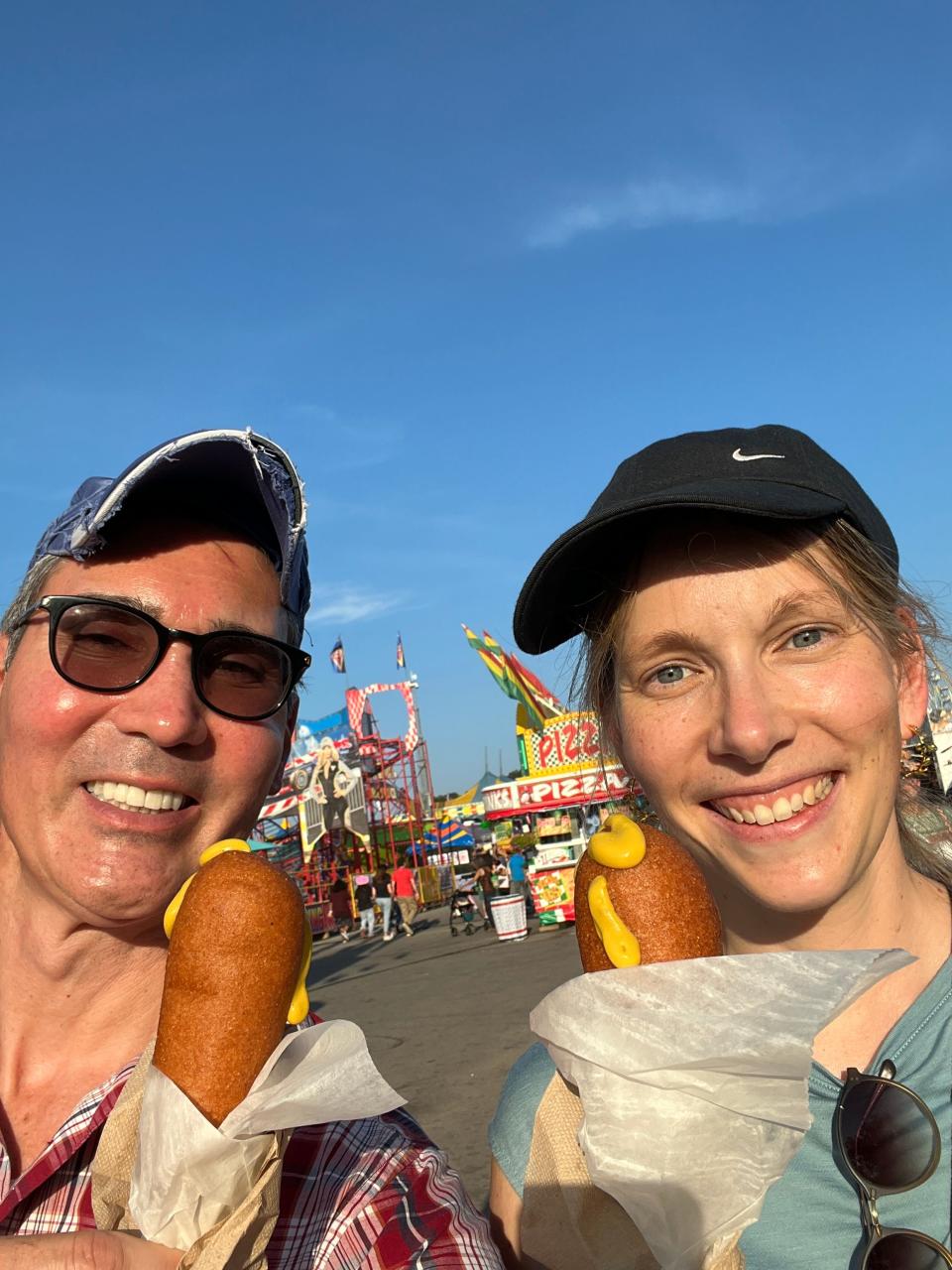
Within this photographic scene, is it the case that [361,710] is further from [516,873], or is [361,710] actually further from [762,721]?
[762,721]

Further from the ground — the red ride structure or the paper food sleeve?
the red ride structure

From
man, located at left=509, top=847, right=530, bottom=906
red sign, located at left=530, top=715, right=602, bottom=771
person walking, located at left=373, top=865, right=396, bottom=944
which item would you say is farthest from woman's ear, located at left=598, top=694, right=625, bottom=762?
person walking, located at left=373, top=865, right=396, bottom=944

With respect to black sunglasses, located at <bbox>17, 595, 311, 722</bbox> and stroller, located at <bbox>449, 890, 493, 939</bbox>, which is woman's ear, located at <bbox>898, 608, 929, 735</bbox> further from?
stroller, located at <bbox>449, 890, 493, 939</bbox>

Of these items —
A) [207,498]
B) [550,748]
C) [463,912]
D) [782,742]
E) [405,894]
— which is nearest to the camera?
[782,742]

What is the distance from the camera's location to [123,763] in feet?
6.25

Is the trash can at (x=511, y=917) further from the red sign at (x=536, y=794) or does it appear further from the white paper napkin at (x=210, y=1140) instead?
the white paper napkin at (x=210, y=1140)

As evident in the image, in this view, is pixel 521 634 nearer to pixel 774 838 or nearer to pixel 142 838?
pixel 774 838

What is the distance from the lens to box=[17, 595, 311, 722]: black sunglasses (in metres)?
1.96

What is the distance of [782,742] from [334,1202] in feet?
4.06

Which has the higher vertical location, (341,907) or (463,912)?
(341,907)

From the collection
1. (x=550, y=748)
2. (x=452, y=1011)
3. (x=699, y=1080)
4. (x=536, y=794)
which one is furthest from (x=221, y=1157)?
(x=550, y=748)

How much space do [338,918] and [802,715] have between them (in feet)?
89.9

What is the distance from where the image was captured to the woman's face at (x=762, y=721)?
1.74m

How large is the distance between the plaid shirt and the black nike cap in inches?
47.9
